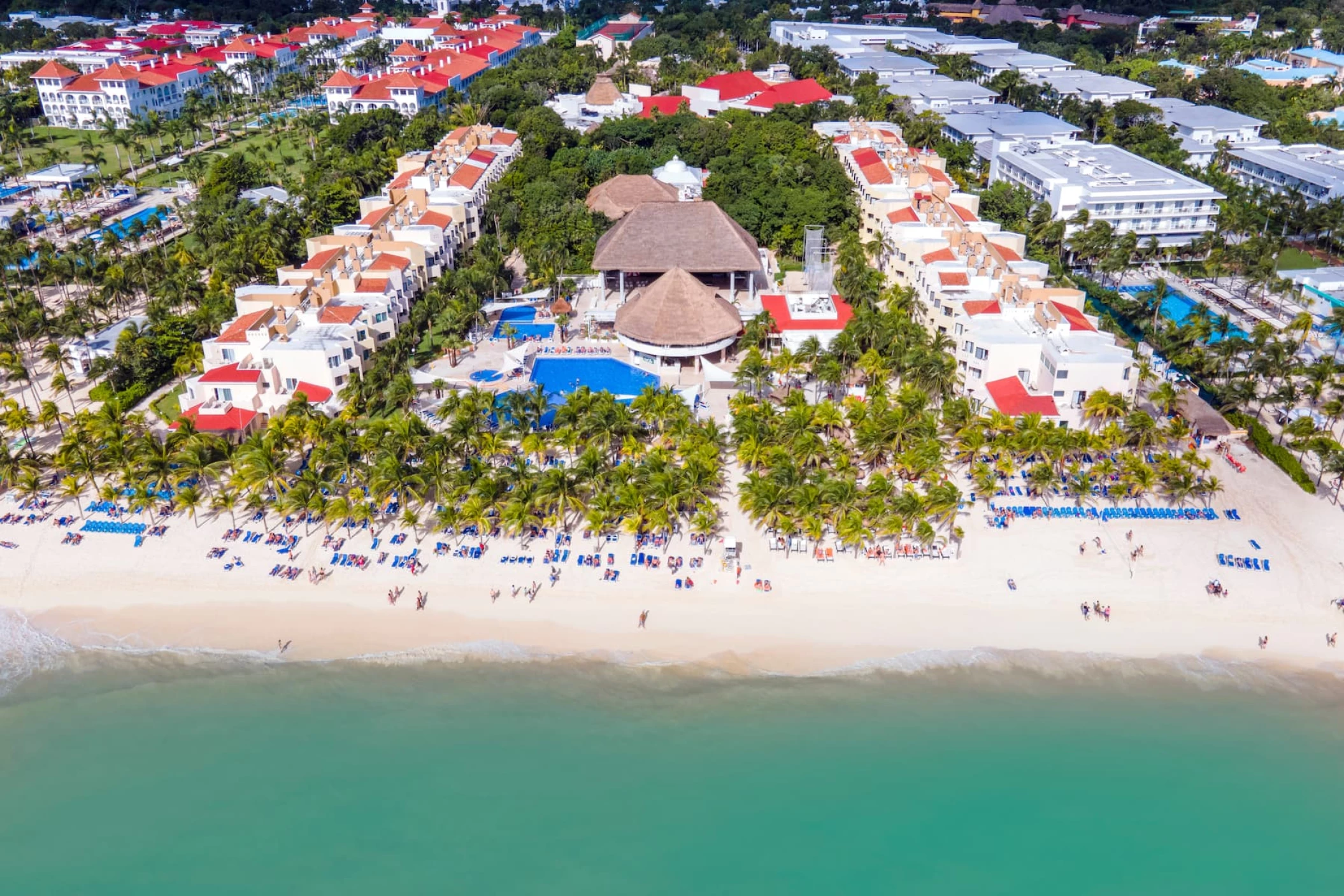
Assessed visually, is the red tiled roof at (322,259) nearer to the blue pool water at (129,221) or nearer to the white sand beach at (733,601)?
the blue pool water at (129,221)

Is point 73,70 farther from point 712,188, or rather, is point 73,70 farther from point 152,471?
point 152,471

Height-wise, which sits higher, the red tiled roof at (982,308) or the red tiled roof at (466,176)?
the red tiled roof at (466,176)

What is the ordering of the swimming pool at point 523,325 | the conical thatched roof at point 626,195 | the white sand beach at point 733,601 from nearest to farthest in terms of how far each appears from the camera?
1. the white sand beach at point 733,601
2. the swimming pool at point 523,325
3. the conical thatched roof at point 626,195

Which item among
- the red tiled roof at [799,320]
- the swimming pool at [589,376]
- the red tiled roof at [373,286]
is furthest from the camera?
the red tiled roof at [373,286]

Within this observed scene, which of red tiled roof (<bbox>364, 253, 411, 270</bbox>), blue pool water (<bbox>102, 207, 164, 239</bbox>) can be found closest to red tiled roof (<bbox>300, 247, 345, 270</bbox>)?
red tiled roof (<bbox>364, 253, 411, 270</bbox>)

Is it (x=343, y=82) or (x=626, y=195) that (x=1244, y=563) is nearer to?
(x=626, y=195)

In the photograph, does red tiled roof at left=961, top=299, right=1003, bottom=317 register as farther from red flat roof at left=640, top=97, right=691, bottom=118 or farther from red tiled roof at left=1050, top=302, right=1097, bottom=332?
red flat roof at left=640, top=97, right=691, bottom=118

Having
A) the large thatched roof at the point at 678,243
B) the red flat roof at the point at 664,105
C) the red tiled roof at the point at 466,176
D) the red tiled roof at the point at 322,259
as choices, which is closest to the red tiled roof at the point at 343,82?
the red flat roof at the point at 664,105
